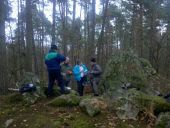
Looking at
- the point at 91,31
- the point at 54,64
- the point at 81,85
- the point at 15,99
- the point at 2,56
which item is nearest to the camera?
the point at 54,64

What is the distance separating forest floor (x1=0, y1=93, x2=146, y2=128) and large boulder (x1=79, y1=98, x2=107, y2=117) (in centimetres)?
12

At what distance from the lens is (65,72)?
1218 cm

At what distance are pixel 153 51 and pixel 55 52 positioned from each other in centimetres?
1772

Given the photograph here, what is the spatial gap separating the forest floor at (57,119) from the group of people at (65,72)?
1245mm

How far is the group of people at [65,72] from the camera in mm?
10070

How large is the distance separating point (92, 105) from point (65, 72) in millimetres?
3691

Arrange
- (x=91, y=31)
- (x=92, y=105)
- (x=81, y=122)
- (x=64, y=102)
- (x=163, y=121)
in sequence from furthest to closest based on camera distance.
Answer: (x=91, y=31)
(x=64, y=102)
(x=92, y=105)
(x=81, y=122)
(x=163, y=121)

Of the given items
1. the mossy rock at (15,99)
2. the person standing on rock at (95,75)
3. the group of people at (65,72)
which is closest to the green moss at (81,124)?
the group of people at (65,72)

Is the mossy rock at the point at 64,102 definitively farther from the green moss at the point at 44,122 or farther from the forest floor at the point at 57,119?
the green moss at the point at 44,122

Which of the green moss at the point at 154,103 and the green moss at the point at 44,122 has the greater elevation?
the green moss at the point at 154,103

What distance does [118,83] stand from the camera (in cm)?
1025

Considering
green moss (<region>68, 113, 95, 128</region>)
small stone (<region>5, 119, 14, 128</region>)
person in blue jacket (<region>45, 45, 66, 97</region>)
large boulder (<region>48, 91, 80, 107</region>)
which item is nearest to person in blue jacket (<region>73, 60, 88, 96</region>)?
person in blue jacket (<region>45, 45, 66, 97</region>)

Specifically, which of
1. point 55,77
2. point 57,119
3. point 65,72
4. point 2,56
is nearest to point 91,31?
point 2,56

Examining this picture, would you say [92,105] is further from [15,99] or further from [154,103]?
[15,99]
